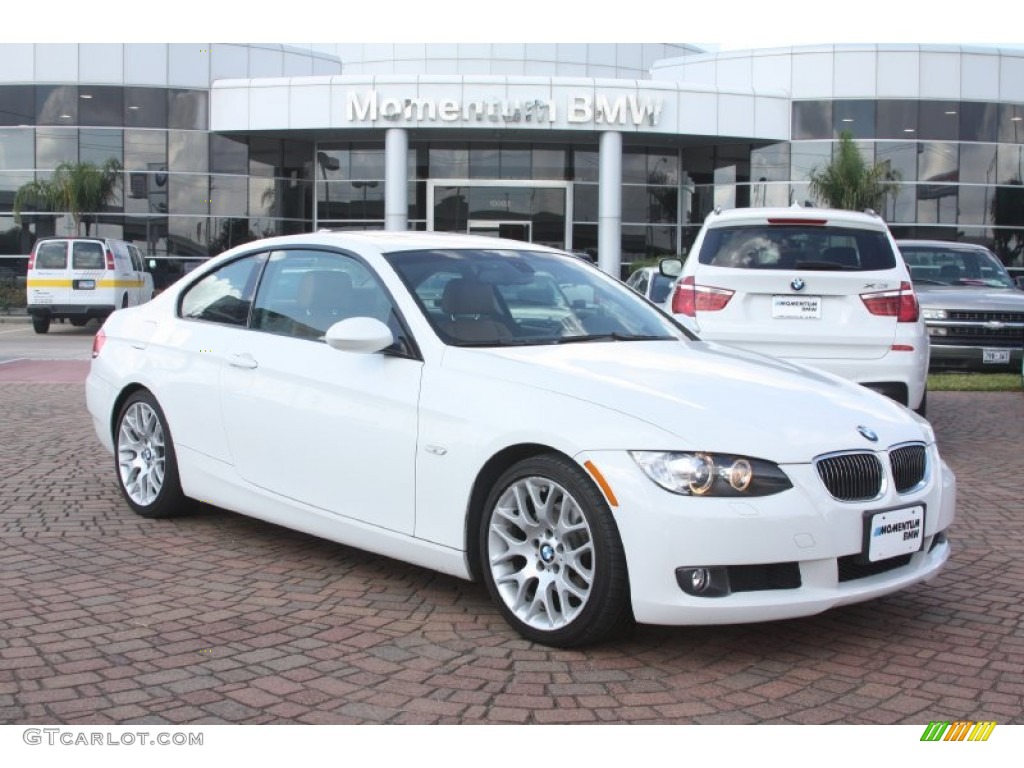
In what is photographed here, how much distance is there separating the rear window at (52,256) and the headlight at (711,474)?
2195 centimetres

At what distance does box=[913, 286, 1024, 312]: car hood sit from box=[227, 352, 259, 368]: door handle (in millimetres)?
10379

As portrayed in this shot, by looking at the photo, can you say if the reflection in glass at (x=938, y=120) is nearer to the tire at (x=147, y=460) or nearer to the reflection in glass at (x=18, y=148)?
→ the reflection in glass at (x=18, y=148)

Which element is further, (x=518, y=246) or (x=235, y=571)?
(x=518, y=246)

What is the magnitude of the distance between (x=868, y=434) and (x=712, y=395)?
62cm

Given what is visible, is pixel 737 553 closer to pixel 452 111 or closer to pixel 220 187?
pixel 452 111

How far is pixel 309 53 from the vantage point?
39.1 meters

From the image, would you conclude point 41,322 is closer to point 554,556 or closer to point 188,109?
point 188,109

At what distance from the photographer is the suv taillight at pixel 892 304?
8.45 meters

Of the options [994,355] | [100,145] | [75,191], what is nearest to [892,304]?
[994,355]

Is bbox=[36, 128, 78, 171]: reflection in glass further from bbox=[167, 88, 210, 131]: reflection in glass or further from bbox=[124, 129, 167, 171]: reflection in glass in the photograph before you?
bbox=[167, 88, 210, 131]: reflection in glass

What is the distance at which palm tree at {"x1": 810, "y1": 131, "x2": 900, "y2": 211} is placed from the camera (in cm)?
3388

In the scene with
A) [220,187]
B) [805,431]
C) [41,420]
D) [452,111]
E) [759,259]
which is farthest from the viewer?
[220,187]

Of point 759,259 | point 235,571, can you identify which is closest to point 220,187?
point 759,259

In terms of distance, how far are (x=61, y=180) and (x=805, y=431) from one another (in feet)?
113
